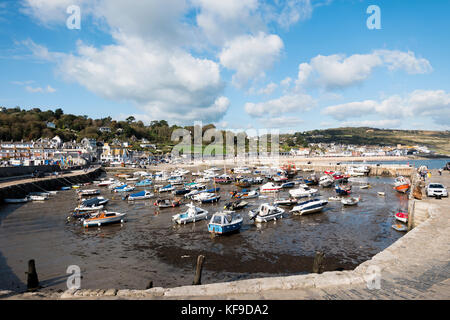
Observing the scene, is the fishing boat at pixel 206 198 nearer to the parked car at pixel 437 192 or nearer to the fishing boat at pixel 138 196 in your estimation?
the fishing boat at pixel 138 196

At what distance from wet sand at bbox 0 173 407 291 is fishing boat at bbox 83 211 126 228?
30.6 inches

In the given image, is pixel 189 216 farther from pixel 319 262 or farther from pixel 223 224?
pixel 319 262

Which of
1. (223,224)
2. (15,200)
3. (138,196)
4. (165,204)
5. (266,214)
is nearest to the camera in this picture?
(223,224)

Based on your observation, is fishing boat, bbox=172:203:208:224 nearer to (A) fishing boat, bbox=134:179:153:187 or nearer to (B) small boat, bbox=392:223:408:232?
(B) small boat, bbox=392:223:408:232

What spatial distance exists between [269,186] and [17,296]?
3475cm

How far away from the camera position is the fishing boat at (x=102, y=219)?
924 inches

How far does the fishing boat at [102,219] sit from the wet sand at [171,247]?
30.6 inches

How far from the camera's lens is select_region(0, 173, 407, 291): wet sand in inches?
551

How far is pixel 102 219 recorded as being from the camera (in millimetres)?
24016

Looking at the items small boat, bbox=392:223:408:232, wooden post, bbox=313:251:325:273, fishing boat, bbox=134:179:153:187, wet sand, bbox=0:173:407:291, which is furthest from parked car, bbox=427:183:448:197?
fishing boat, bbox=134:179:153:187

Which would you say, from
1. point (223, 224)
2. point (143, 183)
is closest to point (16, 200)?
point (143, 183)

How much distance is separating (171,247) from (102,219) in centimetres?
959
